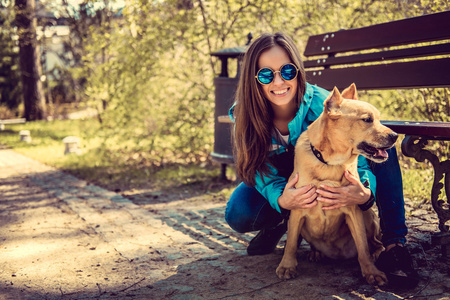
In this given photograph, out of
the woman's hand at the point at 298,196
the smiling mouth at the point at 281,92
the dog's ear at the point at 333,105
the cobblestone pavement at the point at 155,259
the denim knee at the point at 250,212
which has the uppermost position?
the smiling mouth at the point at 281,92

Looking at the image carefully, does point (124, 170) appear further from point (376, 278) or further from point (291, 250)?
point (376, 278)

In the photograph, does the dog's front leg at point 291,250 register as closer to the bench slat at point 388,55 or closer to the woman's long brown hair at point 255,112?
the woman's long brown hair at point 255,112

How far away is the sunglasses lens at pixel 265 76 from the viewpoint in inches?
112

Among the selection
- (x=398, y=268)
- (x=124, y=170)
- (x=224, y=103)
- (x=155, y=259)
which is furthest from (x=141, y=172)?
(x=398, y=268)

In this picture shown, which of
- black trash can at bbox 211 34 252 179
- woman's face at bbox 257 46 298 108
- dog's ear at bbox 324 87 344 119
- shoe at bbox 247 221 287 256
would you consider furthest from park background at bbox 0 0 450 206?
dog's ear at bbox 324 87 344 119

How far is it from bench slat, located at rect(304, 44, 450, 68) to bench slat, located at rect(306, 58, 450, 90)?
0.20 feet

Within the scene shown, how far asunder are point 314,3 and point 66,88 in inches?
723

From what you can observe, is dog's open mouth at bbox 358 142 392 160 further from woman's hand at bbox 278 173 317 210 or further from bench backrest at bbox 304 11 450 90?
bench backrest at bbox 304 11 450 90

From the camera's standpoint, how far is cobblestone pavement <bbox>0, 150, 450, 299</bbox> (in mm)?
2574

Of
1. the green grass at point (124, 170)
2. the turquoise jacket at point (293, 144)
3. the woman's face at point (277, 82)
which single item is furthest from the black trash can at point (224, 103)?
the woman's face at point (277, 82)

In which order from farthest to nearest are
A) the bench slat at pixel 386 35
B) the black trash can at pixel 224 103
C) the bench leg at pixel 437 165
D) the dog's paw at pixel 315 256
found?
the black trash can at pixel 224 103 → the bench slat at pixel 386 35 → the dog's paw at pixel 315 256 → the bench leg at pixel 437 165

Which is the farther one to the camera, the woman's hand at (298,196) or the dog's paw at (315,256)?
the dog's paw at (315,256)

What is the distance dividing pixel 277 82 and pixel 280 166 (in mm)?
564

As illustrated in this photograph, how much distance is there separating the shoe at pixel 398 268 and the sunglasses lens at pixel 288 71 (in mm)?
1164
